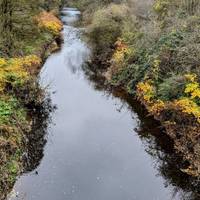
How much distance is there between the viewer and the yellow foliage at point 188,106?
20.7 metres

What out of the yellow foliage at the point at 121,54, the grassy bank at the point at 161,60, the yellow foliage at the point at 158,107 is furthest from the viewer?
the yellow foliage at the point at 121,54

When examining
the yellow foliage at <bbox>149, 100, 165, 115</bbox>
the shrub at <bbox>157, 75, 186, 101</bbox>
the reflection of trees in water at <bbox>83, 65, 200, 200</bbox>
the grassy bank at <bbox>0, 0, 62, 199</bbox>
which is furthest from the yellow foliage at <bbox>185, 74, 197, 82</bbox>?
the grassy bank at <bbox>0, 0, 62, 199</bbox>

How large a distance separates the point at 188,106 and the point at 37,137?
8.29 metres

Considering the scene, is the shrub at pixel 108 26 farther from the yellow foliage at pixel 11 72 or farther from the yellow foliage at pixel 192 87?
the yellow foliage at pixel 192 87

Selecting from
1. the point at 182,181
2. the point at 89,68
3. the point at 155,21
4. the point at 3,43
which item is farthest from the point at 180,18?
the point at 182,181

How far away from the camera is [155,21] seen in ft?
111

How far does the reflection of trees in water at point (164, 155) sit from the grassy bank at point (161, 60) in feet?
1.29

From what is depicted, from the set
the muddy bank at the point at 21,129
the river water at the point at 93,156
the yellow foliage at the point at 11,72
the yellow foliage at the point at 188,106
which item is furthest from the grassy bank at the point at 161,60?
the yellow foliage at the point at 11,72

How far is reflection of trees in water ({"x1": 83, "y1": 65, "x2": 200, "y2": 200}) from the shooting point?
17781mm

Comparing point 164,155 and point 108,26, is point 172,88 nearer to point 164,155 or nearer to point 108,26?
point 164,155

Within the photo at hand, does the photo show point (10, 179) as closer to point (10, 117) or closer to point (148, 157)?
point (10, 117)

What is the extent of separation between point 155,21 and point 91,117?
12.8m

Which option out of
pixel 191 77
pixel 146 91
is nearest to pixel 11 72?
pixel 146 91

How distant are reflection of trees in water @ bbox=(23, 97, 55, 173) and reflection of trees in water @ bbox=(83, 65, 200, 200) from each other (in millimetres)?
5399
